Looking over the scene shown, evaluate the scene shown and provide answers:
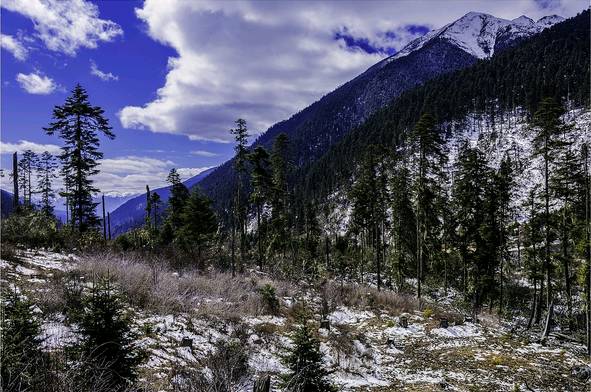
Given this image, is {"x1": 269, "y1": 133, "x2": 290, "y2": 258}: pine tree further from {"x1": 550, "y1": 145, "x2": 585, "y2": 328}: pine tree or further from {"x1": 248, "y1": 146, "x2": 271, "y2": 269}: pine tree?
{"x1": 550, "y1": 145, "x2": 585, "y2": 328}: pine tree

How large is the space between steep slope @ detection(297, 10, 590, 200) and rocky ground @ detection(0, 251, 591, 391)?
100.0 m

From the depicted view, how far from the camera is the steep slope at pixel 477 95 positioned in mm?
124750

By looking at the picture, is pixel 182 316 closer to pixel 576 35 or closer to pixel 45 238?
pixel 45 238

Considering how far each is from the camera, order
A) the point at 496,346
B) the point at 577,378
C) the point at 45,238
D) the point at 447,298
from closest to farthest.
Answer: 1. the point at 577,378
2. the point at 496,346
3. the point at 45,238
4. the point at 447,298

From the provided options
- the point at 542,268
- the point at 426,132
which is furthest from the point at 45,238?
the point at 542,268

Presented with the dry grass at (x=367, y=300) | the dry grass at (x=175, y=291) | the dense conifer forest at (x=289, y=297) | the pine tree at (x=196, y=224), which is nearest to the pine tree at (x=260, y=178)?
the dense conifer forest at (x=289, y=297)

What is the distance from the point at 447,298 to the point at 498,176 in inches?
448

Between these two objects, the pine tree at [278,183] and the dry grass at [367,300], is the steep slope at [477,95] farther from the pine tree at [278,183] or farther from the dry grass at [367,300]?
the dry grass at [367,300]

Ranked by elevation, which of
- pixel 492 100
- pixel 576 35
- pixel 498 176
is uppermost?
pixel 576 35

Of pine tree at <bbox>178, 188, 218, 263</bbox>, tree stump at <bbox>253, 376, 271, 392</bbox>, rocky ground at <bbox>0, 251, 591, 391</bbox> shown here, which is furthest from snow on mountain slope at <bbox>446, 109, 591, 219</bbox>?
tree stump at <bbox>253, 376, 271, 392</bbox>

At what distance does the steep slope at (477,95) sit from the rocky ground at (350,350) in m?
100.0

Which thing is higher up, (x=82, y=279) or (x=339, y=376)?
(x=82, y=279)

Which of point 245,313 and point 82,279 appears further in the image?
point 245,313

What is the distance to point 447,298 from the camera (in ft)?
105
